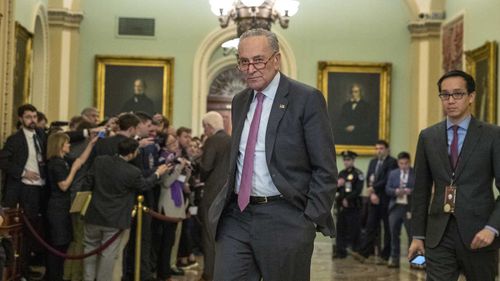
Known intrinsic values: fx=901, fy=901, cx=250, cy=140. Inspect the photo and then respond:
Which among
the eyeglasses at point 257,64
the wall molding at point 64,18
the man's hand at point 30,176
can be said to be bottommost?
the man's hand at point 30,176

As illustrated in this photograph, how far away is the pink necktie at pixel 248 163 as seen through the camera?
15.0ft

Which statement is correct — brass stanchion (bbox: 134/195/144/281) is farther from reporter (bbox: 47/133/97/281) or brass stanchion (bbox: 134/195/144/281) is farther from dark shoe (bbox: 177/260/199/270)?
dark shoe (bbox: 177/260/199/270)

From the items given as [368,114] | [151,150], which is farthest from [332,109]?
[151,150]

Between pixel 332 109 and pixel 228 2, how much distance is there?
16.0ft

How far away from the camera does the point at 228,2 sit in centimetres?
1427

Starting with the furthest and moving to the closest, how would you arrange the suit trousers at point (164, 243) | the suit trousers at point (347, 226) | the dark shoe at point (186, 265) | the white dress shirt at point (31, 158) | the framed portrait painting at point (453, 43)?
the framed portrait painting at point (453, 43)
the suit trousers at point (347, 226)
the dark shoe at point (186, 265)
the suit trousers at point (164, 243)
the white dress shirt at point (31, 158)

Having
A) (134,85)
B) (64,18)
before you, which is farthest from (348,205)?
(64,18)

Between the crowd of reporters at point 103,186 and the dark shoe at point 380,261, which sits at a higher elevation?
the crowd of reporters at point 103,186

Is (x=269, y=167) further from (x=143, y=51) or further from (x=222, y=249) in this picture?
(x=143, y=51)

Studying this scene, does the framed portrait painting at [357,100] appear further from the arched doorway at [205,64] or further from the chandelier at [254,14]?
the chandelier at [254,14]

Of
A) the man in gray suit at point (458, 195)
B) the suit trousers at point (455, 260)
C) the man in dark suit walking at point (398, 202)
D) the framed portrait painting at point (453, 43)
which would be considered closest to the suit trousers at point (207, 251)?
the man in dark suit walking at point (398, 202)

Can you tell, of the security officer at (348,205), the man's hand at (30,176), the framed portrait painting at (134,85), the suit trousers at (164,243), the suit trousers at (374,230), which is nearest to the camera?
the man's hand at (30,176)

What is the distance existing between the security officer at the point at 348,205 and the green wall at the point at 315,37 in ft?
10.2

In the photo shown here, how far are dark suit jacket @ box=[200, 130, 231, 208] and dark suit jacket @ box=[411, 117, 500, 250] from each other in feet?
14.4
